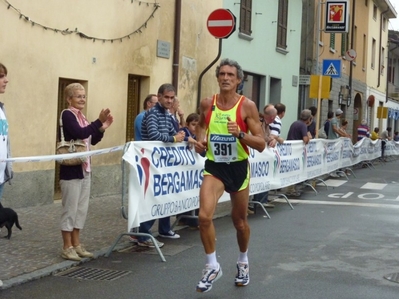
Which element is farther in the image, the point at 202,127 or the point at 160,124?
the point at 160,124

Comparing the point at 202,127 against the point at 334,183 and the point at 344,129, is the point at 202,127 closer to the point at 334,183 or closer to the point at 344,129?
the point at 334,183

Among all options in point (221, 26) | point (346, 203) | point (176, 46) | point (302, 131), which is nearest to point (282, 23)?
point (176, 46)

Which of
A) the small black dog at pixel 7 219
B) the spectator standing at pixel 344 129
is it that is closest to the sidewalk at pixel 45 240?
the small black dog at pixel 7 219

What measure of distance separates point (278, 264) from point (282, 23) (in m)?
18.2

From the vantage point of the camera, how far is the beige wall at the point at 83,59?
11828 mm

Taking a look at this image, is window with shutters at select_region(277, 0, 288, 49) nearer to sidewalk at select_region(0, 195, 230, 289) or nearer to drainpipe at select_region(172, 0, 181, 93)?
drainpipe at select_region(172, 0, 181, 93)

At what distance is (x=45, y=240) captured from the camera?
905 cm

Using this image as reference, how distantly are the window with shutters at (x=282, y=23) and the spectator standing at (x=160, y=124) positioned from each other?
1637 centimetres

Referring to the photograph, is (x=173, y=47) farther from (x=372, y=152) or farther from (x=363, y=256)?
(x=372, y=152)

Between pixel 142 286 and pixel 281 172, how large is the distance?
7.64m

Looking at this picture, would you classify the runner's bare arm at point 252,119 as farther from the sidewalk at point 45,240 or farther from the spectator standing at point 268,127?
the spectator standing at point 268,127

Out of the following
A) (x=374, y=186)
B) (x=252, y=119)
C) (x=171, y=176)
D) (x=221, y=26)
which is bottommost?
(x=374, y=186)

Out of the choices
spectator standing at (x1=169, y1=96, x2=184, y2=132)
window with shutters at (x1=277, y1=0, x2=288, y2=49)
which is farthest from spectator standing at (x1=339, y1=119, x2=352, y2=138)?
spectator standing at (x1=169, y1=96, x2=184, y2=132)

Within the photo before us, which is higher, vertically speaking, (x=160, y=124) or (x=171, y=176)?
(x=160, y=124)
